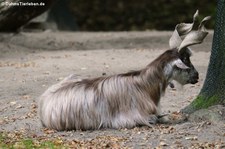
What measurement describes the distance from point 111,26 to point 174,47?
14306mm

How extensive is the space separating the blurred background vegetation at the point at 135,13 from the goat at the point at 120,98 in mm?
13603

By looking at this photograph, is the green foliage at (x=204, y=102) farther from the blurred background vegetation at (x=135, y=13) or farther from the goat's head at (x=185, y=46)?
the blurred background vegetation at (x=135, y=13)

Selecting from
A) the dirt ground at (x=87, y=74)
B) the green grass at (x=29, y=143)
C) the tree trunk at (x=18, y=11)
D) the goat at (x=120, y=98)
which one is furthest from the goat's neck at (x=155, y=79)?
the tree trunk at (x=18, y=11)

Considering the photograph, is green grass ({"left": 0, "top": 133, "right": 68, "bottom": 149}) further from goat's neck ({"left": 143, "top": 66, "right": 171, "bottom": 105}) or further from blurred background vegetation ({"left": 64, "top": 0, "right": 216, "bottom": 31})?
blurred background vegetation ({"left": 64, "top": 0, "right": 216, "bottom": 31})

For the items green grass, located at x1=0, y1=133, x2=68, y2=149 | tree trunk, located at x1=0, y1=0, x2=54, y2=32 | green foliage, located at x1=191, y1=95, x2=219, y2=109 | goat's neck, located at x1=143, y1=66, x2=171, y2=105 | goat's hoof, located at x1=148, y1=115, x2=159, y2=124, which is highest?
tree trunk, located at x1=0, y1=0, x2=54, y2=32

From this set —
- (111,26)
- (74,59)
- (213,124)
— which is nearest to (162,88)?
(213,124)

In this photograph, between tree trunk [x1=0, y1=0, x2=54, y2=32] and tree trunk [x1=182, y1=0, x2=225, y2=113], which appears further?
tree trunk [x1=0, y1=0, x2=54, y2=32]

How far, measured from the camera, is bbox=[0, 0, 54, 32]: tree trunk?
11.2m

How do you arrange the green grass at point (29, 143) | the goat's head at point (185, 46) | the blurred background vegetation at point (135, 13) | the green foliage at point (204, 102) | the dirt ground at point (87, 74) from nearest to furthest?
the green grass at point (29, 143)
the dirt ground at point (87, 74)
the goat's head at point (185, 46)
the green foliage at point (204, 102)
the blurred background vegetation at point (135, 13)

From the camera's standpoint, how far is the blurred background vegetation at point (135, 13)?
20.7m

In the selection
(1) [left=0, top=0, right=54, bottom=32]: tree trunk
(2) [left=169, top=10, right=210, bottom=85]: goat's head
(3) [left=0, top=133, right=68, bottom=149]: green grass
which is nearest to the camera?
(3) [left=0, top=133, right=68, bottom=149]: green grass

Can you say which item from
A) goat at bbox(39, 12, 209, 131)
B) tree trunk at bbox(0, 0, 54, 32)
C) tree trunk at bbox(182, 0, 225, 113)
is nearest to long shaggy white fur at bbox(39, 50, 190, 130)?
goat at bbox(39, 12, 209, 131)

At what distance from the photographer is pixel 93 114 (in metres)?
6.79

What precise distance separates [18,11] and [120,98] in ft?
18.0
